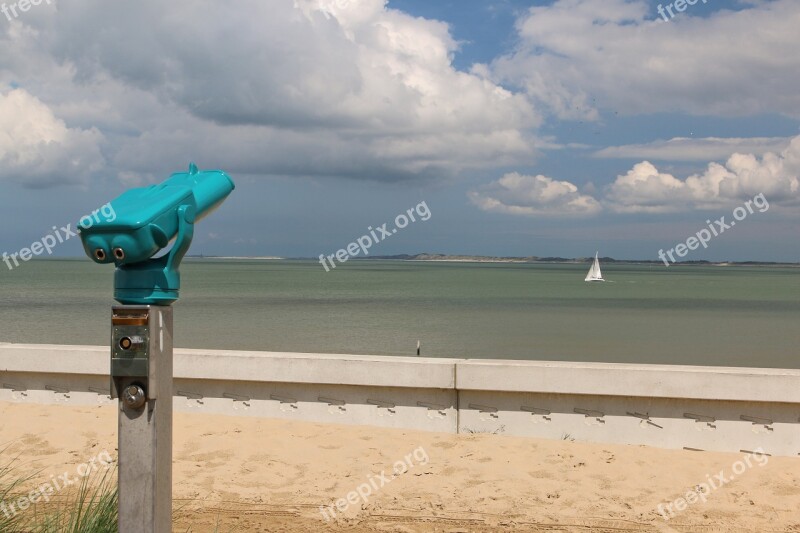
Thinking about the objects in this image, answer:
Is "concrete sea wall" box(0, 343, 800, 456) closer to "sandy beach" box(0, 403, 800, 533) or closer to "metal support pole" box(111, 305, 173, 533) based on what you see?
"sandy beach" box(0, 403, 800, 533)

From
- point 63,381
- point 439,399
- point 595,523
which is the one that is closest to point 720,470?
point 595,523

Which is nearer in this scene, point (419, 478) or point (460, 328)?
point (419, 478)

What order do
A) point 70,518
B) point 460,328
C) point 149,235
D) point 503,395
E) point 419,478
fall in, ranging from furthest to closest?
point 460,328 < point 503,395 < point 419,478 < point 70,518 < point 149,235

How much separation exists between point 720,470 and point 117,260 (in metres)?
4.11

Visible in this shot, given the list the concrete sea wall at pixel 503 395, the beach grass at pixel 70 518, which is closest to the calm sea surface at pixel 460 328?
the concrete sea wall at pixel 503 395

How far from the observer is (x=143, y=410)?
96.1 inches

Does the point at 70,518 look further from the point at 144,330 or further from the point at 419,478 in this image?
the point at 419,478

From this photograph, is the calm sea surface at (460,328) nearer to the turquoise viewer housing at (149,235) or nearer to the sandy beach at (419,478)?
the sandy beach at (419,478)

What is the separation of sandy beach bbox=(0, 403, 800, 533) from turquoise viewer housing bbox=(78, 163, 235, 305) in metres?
1.94

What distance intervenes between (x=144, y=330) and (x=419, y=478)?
2802 mm

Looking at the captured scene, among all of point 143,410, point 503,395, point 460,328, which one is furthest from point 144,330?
point 460,328

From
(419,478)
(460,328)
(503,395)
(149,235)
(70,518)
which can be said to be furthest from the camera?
(460,328)

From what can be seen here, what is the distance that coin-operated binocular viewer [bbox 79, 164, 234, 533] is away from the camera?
239 cm

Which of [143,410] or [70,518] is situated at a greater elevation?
[143,410]
